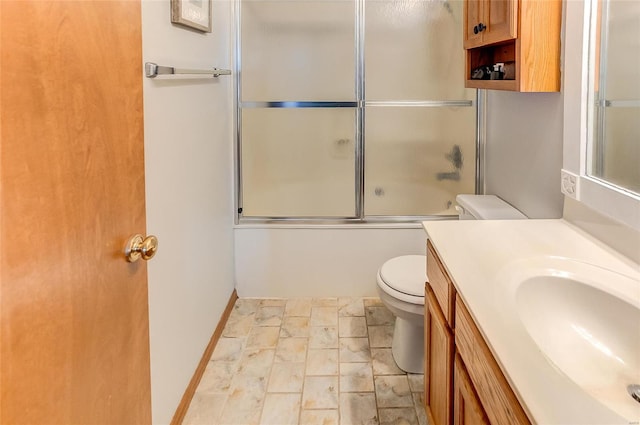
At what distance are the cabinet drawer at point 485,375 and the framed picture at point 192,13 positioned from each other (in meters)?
1.39

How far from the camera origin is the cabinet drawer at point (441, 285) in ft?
4.56

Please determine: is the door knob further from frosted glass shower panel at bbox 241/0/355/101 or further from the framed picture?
frosted glass shower panel at bbox 241/0/355/101

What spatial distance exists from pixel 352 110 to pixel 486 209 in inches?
40.8

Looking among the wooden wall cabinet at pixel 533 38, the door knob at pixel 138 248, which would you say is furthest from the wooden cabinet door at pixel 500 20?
the door knob at pixel 138 248

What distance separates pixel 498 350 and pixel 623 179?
744 millimetres

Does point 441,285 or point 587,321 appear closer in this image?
point 587,321

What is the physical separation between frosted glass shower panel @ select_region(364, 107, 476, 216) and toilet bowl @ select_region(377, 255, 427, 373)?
69 cm

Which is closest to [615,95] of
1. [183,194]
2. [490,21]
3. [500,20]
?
[500,20]

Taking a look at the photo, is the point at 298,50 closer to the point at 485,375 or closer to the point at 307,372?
the point at 307,372

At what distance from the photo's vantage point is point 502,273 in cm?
127

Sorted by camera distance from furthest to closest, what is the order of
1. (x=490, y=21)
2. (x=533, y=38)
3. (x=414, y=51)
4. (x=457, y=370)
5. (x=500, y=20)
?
(x=414, y=51) → (x=490, y=21) → (x=500, y=20) → (x=533, y=38) → (x=457, y=370)

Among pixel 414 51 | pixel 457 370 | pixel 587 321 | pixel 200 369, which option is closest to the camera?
pixel 587 321

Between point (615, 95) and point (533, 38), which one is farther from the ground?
point (533, 38)

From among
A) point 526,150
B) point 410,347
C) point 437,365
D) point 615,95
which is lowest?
point 410,347
